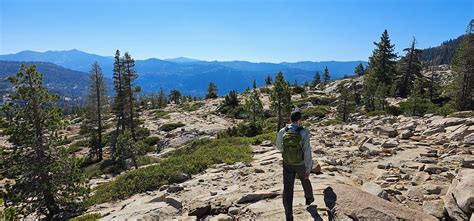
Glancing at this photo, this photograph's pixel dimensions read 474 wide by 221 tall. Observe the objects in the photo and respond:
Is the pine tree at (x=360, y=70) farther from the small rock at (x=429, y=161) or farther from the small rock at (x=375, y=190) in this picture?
the small rock at (x=375, y=190)

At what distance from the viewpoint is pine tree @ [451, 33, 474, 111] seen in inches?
1604

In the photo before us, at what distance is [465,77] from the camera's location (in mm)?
41656

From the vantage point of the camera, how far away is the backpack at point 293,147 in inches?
296

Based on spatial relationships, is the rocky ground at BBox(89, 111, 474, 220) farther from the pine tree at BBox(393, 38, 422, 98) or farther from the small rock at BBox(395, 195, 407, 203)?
the pine tree at BBox(393, 38, 422, 98)

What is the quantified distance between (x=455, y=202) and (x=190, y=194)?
25.1ft

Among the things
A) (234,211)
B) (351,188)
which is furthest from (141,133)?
(351,188)

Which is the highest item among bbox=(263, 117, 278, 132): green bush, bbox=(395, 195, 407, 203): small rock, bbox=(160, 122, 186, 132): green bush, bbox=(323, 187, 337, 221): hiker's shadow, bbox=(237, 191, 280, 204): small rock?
bbox=(323, 187, 337, 221): hiker's shadow

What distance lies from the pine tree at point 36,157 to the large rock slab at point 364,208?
10301 mm

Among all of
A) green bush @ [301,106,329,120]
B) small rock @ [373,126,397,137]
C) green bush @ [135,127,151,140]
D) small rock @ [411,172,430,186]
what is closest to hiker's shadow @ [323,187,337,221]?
small rock @ [411,172,430,186]

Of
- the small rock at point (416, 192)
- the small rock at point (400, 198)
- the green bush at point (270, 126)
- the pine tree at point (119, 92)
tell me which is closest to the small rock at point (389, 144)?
the small rock at point (416, 192)

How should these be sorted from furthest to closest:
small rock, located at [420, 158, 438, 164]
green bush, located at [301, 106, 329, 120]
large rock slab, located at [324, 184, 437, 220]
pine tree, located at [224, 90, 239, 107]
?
1. pine tree, located at [224, 90, 239, 107]
2. green bush, located at [301, 106, 329, 120]
3. small rock, located at [420, 158, 438, 164]
4. large rock slab, located at [324, 184, 437, 220]

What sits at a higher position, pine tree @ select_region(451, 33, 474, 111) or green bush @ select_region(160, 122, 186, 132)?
pine tree @ select_region(451, 33, 474, 111)

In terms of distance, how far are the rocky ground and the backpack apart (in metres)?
1.43

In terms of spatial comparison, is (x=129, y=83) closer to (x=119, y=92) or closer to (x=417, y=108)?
(x=119, y=92)
